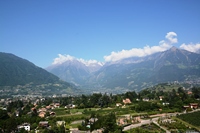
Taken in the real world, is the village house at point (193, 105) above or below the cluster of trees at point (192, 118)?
above

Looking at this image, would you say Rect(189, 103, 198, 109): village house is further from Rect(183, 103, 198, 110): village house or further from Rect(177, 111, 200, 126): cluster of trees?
Rect(177, 111, 200, 126): cluster of trees

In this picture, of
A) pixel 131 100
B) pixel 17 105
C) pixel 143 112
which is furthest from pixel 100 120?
pixel 17 105

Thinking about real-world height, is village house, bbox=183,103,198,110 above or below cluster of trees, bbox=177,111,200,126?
above

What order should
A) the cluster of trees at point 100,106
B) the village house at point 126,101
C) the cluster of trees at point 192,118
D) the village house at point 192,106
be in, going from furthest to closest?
the village house at point 126,101 → the village house at point 192,106 → the cluster of trees at point 192,118 → the cluster of trees at point 100,106

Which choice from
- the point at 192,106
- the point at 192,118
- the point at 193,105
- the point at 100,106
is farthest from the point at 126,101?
the point at 192,118

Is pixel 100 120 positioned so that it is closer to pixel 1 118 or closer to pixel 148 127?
pixel 148 127

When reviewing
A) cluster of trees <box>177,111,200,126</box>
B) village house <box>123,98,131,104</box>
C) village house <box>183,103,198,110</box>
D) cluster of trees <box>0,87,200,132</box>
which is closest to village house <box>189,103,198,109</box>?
village house <box>183,103,198,110</box>

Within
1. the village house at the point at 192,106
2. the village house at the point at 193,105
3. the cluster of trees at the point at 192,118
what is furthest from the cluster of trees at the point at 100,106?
the cluster of trees at the point at 192,118

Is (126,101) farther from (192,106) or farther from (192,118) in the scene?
(192,118)

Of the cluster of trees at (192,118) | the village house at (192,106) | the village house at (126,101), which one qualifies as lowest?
the cluster of trees at (192,118)

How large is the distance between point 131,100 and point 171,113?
28.6 m

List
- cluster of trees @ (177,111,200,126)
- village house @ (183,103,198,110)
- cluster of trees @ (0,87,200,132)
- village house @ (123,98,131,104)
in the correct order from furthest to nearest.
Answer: village house @ (123,98,131,104) → village house @ (183,103,198,110) → cluster of trees @ (177,111,200,126) → cluster of trees @ (0,87,200,132)

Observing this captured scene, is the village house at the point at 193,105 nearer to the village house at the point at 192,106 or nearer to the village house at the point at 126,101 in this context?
the village house at the point at 192,106

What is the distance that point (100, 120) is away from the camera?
166 feet
